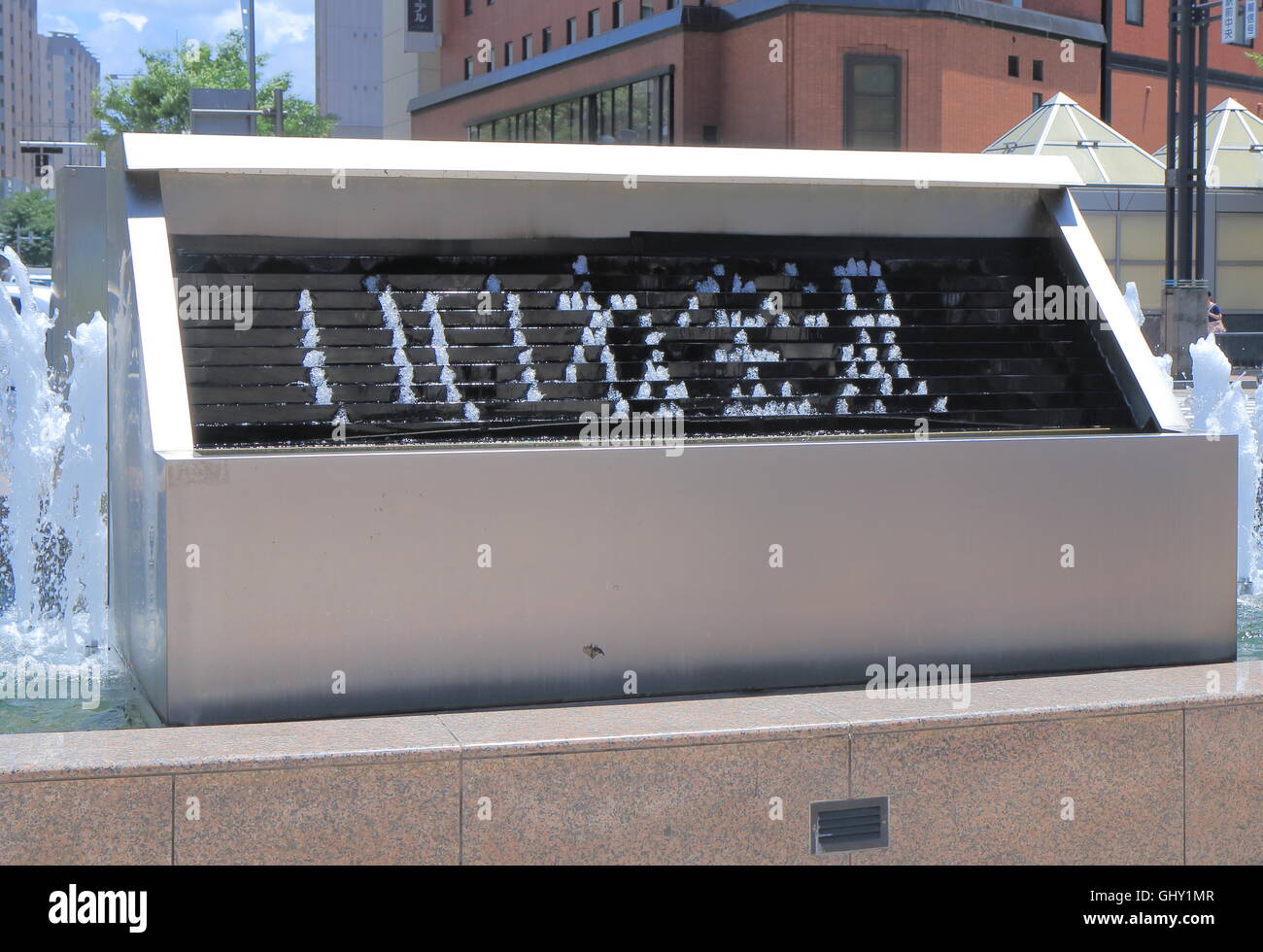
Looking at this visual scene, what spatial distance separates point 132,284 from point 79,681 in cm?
193

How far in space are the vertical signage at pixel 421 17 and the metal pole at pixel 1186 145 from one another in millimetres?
33455

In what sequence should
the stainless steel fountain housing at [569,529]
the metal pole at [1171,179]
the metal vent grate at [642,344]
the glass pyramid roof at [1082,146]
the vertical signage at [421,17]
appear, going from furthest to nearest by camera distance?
the vertical signage at [421,17]
the glass pyramid roof at [1082,146]
the metal pole at [1171,179]
the metal vent grate at [642,344]
the stainless steel fountain housing at [569,529]

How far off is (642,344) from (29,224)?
311 ft

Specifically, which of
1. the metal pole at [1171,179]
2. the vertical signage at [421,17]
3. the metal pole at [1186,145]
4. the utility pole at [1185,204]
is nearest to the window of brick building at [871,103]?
the metal pole at [1171,179]

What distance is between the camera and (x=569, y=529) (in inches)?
222

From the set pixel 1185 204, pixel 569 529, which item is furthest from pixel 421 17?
pixel 569 529

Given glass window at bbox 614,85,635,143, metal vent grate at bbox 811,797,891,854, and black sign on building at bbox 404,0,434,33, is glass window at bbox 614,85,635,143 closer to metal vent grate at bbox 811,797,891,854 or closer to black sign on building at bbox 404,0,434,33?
black sign on building at bbox 404,0,434,33

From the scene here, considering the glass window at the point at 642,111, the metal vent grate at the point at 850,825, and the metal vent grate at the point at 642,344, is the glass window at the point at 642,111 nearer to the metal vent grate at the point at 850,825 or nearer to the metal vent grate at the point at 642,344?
the metal vent grate at the point at 642,344

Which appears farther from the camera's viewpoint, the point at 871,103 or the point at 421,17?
the point at 421,17

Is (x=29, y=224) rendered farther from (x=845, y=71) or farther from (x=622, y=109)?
(x=845, y=71)

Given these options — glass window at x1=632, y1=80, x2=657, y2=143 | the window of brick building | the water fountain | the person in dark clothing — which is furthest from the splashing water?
glass window at x1=632, y1=80, x2=657, y2=143

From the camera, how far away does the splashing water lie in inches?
307

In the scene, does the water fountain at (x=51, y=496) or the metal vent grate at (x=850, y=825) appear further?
the water fountain at (x=51, y=496)

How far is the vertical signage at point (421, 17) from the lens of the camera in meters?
54.8
